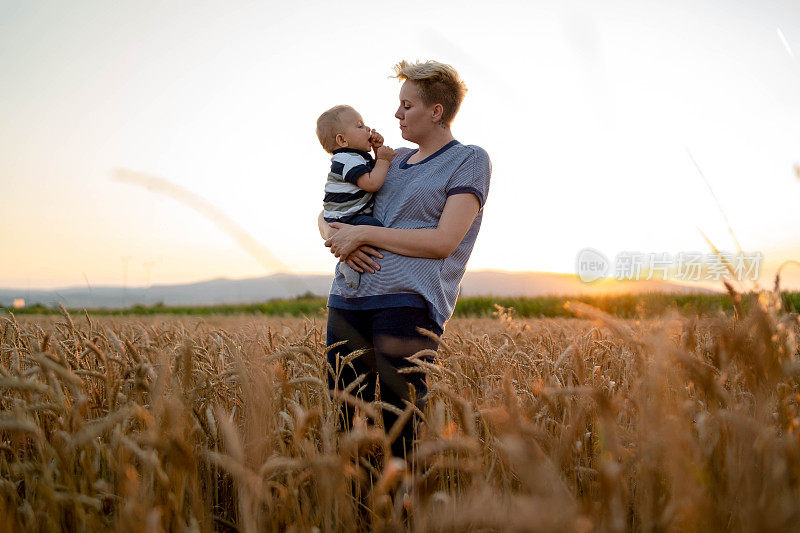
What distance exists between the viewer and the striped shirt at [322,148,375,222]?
2691 millimetres

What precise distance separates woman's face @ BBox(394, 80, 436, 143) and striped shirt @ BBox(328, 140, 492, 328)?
14 cm

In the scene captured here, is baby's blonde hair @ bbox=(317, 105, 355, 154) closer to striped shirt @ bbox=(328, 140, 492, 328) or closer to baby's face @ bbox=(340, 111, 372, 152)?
baby's face @ bbox=(340, 111, 372, 152)

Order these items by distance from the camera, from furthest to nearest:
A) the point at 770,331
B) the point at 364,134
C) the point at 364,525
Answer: the point at 364,134 → the point at 364,525 → the point at 770,331

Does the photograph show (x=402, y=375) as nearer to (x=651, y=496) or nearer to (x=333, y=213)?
(x=333, y=213)

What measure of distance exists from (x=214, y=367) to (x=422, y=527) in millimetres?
2043

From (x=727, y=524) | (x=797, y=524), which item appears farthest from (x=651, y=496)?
(x=727, y=524)

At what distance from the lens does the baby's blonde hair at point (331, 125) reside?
3.01 m

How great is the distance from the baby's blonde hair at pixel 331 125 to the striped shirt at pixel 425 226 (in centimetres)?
66

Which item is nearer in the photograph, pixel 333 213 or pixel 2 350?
pixel 333 213

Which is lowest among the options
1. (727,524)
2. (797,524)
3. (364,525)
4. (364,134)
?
(364,525)

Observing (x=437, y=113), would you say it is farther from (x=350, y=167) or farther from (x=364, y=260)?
(x=364, y=260)

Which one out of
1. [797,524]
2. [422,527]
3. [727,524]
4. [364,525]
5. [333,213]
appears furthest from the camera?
[333,213]

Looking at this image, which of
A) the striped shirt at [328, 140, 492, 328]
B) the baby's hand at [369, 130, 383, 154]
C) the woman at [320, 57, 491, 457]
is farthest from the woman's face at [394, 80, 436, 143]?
the baby's hand at [369, 130, 383, 154]

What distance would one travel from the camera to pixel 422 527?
118cm
